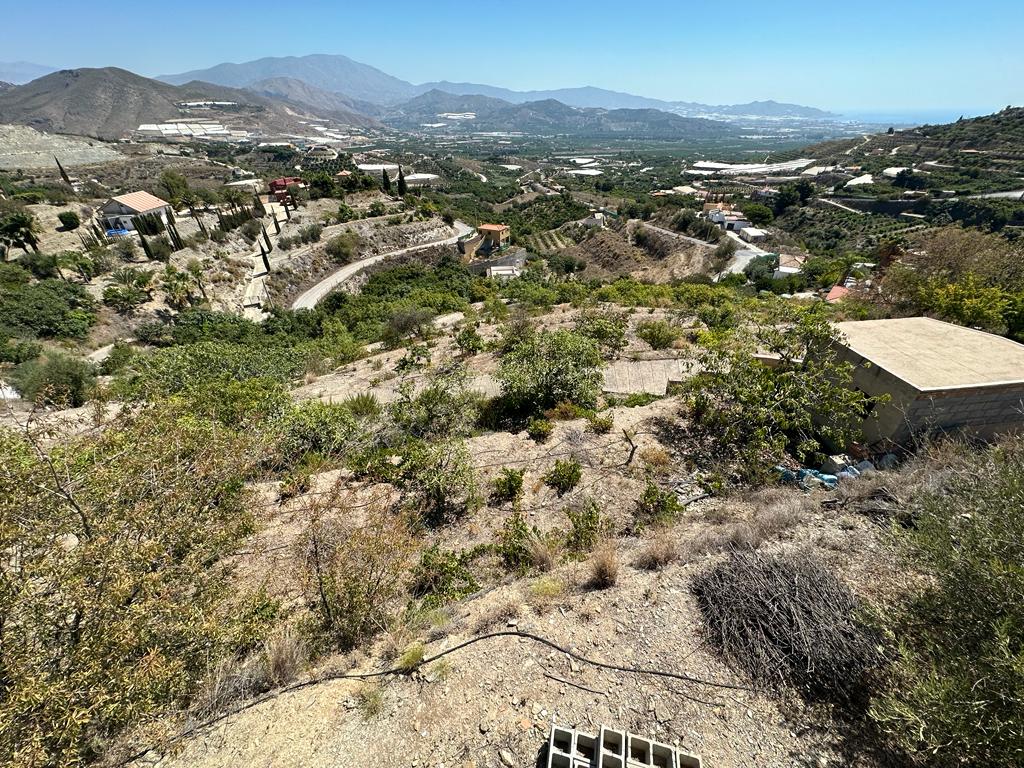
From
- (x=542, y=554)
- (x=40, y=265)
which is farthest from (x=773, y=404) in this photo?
(x=40, y=265)

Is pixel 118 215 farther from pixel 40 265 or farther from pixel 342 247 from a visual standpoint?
pixel 342 247

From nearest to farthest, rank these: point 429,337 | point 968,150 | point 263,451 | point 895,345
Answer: point 895,345 < point 263,451 < point 429,337 < point 968,150

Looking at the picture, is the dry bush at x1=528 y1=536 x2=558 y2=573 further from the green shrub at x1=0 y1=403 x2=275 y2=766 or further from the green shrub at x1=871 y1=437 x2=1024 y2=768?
the green shrub at x1=871 y1=437 x2=1024 y2=768

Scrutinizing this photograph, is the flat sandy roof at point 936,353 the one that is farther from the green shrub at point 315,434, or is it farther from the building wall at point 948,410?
the green shrub at point 315,434

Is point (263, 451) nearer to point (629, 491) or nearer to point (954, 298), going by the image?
point (629, 491)

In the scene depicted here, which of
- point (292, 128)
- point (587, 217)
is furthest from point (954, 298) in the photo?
point (292, 128)

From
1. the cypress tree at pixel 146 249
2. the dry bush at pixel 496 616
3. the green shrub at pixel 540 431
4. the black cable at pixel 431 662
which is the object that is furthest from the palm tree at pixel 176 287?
the dry bush at pixel 496 616
